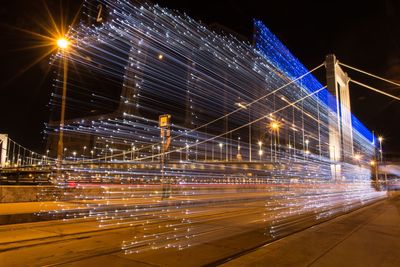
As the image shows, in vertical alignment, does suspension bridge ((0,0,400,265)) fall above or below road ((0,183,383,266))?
above

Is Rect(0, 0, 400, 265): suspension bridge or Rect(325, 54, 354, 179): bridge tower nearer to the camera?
Rect(0, 0, 400, 265): suspension bridge

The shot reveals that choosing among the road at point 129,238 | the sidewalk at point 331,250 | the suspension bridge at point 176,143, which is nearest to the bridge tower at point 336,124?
the suspension bridge at point 176,143

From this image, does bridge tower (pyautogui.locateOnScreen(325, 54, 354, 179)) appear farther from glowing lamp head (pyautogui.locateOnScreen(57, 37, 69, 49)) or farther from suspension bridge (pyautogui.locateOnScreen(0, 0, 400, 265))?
glowing lamp head (pyautogui.locateOnScreen(57, 37, 69, 49))

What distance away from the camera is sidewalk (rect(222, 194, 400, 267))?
7.03 m

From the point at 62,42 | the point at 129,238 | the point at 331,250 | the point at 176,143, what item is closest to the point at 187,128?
the point at 176,143

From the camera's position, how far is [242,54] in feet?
110

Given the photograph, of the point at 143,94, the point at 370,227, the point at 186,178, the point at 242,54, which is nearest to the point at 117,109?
the point at 143,94

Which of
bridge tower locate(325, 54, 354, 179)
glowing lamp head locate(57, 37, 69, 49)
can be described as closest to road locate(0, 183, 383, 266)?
glowing lamp head locate(57, 37, 69, 49)

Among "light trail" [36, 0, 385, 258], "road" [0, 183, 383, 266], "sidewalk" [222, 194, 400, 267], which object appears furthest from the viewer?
"light trail" [36, 0, 385, 258]

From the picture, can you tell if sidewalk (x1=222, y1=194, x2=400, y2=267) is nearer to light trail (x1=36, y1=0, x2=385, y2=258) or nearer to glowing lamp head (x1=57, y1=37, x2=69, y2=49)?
light trail (x1=36, y1=0, x2=385, y2=258)

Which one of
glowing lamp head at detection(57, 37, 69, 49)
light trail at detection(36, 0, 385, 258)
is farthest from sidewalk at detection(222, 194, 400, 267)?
glowing lamp head at detection(57, 37, 69, 49)

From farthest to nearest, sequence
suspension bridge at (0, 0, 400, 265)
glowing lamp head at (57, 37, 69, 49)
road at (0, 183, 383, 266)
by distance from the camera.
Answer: glowing lamp head at (57, 37, 69, 49) < suspension bridge at (0, 0, 400, 265) < road at (0, 183, 383, 266)

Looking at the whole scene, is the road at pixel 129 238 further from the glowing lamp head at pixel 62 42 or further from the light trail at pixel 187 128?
the glowing lamp head at pixel 62 42

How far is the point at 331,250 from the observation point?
8250 millimetres
